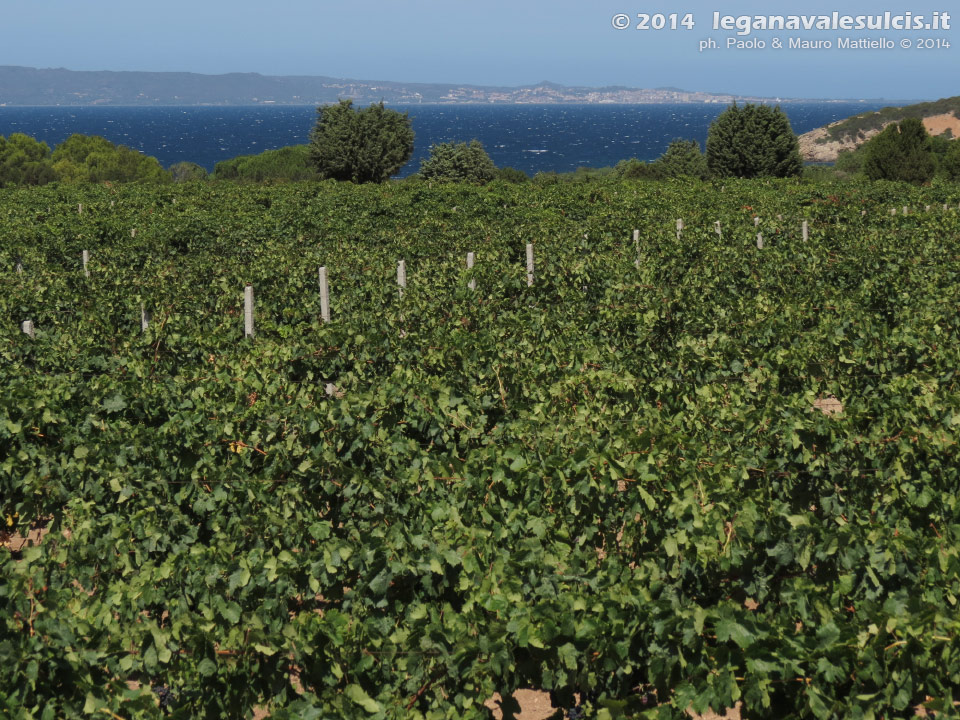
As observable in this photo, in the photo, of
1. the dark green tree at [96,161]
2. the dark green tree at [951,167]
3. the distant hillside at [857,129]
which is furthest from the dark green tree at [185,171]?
the distant hillside at [857,129]

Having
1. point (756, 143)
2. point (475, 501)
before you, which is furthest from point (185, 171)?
point (475, 501)

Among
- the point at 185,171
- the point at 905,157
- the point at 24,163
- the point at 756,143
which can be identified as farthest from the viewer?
the point at 185,171

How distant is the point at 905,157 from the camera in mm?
52938

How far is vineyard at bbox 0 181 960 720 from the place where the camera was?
424 centimetres

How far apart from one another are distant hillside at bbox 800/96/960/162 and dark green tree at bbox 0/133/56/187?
108 metres

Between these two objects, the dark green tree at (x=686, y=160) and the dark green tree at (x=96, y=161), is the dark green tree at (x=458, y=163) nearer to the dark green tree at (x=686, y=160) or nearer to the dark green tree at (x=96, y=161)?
the dark green tree at (x=686, y=160)

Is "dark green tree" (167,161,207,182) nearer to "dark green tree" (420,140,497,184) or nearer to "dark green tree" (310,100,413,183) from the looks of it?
"dark green tree" (310,100,413,183)

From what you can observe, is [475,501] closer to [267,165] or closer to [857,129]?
[267,165]

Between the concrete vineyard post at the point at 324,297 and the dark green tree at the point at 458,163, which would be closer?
the concrete vineyard post at the point at 324,297

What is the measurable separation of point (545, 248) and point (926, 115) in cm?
15140

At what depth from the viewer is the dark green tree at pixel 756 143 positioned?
5212 centimetres

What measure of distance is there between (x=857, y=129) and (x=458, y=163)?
12536cm

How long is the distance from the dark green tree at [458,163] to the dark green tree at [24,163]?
3495cm

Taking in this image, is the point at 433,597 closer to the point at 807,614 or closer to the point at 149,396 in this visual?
the point at 807,614
